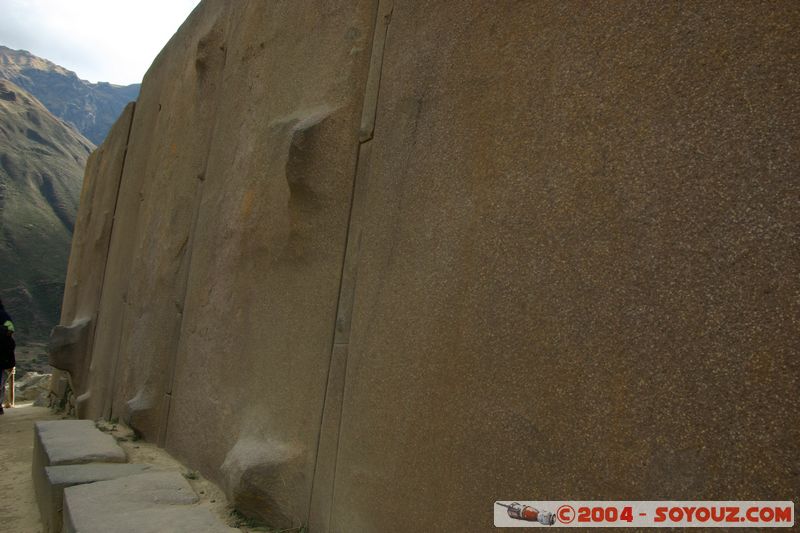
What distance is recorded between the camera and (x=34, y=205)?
3284 centimetres

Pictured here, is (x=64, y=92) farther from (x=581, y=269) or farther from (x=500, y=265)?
(x=581, y=269)

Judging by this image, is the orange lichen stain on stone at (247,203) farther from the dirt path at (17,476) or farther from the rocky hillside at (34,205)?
the rocky hillside at (34,205)

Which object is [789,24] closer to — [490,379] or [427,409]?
[490,379]

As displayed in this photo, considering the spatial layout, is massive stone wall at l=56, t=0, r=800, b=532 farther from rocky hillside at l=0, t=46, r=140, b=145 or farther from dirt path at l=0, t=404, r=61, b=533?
rocky hillside at l=0, t=46, r=140, b=145

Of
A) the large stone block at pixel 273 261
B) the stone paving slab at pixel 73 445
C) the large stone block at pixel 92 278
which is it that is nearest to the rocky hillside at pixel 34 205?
the large stone block at pixel 92 278

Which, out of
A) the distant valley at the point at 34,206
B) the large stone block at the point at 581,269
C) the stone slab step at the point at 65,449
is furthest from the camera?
the distant valley at the point at 34,206

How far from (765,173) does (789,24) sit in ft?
0.81

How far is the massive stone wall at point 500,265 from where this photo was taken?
114 centimetres

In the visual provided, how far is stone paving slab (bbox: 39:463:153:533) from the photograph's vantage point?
272cm

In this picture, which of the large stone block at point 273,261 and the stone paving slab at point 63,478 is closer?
the large stone block at point 273,261

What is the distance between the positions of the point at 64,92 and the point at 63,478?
94.0 meters

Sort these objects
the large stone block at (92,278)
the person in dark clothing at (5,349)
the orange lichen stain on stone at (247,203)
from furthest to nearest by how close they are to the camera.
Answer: the person in dark clothing at (5,349) < the large stone block at (92,278) < the orange lichen stain on stone at (247,203)

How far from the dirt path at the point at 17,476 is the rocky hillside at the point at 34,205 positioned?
20.7 m

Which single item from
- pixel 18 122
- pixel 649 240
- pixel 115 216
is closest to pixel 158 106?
pixel 115 216
